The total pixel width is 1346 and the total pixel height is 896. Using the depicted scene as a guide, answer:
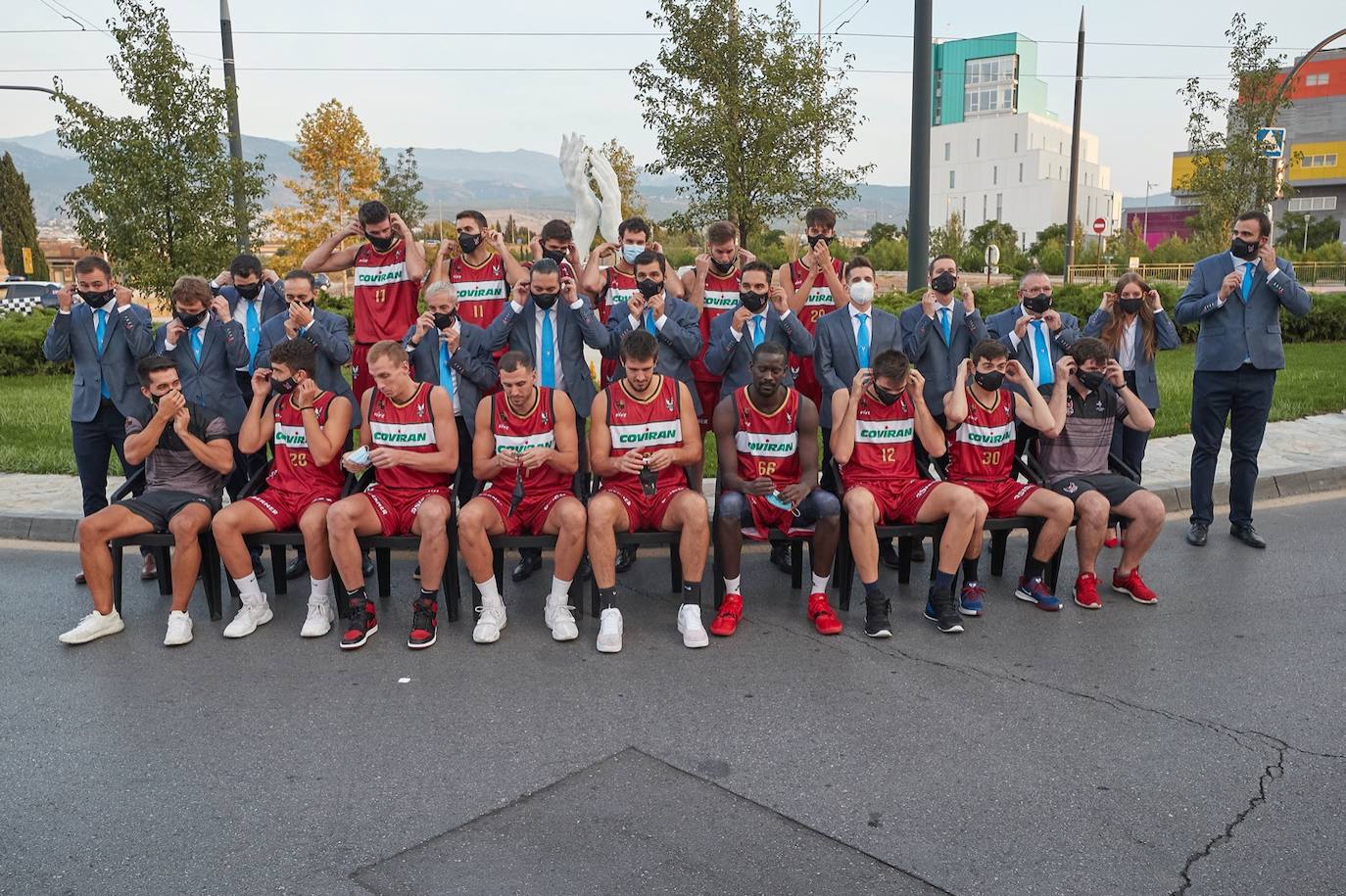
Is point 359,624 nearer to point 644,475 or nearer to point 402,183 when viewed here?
point 644,475

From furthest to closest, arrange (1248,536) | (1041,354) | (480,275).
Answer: (1248,536), (480,275), (1041,354)

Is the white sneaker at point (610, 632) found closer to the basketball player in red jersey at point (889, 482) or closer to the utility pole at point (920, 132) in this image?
the basketball player in red jersey at point (889, 482)

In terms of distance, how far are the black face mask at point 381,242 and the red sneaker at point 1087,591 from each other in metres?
5.06

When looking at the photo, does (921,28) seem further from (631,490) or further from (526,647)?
(526,647)

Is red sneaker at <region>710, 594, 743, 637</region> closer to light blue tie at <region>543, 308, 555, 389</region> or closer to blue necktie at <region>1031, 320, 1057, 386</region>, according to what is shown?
light blue tie at <region>543, 308, 555, 389</region>

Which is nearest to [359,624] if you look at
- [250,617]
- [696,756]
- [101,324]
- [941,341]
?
[250,617]

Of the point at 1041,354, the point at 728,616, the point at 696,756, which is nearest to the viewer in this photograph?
the point at 696,756

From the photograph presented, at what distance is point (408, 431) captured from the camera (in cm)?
614

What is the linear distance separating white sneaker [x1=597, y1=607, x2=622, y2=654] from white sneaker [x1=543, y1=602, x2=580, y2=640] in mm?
151

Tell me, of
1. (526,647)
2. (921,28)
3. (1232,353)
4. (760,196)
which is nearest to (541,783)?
(526,647)

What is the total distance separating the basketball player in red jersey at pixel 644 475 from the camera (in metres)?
5.85

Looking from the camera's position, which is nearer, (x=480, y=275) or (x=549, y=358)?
(x=549, y=358)

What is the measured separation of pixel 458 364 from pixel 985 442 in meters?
3.37

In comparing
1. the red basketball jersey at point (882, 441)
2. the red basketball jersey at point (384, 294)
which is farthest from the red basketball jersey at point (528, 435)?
the red basketball jersey at point (882, 441)
